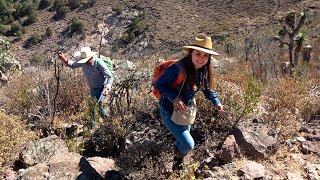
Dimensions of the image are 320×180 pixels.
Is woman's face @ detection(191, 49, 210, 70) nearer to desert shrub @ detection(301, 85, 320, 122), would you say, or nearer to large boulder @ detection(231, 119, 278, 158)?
large boulder @ detection(231, 119, 278, 158)

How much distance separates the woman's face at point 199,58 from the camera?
3287 mm

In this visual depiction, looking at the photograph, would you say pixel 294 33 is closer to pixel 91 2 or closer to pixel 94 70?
pixel 94 70

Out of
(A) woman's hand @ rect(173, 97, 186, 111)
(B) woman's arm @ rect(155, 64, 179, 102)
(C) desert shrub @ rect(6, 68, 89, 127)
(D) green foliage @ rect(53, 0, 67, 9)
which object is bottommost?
(D) green foliage @ rect(53, 0, 67, 9)

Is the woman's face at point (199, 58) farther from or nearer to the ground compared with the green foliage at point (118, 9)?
farther from the ground

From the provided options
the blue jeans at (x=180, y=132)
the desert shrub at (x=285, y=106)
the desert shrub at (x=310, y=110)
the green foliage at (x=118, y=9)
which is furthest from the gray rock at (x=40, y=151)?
the green foliage at (x=118, y=9)

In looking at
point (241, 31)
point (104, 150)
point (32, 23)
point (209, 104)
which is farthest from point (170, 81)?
point (32, 23)

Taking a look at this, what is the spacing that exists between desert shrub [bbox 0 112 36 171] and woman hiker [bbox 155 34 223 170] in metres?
1.70

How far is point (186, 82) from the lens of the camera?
3396mm

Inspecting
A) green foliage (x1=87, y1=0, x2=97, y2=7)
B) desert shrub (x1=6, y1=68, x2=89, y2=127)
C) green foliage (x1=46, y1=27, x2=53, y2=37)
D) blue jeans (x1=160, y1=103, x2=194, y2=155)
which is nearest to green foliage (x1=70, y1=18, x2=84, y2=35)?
green foliage (x1=46, y1=27, x2=53, y2=37)

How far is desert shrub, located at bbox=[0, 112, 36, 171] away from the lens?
4.07 meters

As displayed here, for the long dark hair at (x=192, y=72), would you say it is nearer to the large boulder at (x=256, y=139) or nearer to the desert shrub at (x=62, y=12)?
the large boulder at (x=256, y=139)

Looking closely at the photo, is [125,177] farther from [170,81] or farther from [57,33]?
[57,33]

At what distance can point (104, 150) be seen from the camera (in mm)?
4863

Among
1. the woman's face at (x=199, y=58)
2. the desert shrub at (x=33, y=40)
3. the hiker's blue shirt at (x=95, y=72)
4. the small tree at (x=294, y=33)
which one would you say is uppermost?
the woman's face at (x=199, y=58)
